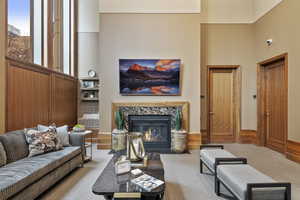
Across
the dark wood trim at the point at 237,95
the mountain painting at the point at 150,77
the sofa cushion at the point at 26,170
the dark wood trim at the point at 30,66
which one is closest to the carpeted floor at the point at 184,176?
the sofa cushion at the point at 26,170

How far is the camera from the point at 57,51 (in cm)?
575

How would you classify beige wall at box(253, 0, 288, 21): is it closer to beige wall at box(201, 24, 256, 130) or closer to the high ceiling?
the high ceiling

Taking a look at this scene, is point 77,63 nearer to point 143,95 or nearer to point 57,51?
point 57,51

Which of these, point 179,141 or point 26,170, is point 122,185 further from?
point 179,141

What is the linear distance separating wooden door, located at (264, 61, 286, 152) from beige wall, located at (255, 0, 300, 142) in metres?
0.38

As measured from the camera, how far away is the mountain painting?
18.3ft

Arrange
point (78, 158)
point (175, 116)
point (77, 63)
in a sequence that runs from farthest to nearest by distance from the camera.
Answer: point (77, 63)
point (175, 116)
point (78, 158)

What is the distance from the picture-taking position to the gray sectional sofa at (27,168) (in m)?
2.25

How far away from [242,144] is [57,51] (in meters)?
5.95

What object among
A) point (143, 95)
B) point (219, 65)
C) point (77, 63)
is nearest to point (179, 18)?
point (219, 65)

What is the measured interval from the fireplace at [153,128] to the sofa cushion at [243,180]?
2814 millimetres

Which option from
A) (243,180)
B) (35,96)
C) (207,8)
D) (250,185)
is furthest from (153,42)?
(250,185)

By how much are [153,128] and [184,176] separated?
7.07 ft

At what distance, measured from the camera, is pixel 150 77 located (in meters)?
5.61
